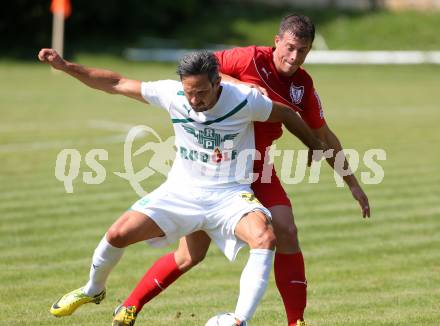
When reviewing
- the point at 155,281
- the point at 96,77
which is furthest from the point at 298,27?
the point at 155,281

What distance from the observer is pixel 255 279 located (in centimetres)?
602

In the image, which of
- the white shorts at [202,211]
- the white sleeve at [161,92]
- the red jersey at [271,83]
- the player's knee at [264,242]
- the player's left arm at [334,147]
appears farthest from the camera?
the player's left arm at [334,147]

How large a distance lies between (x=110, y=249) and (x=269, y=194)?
3.92 ft

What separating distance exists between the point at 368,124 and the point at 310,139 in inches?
606

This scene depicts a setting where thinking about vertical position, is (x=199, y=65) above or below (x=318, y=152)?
above

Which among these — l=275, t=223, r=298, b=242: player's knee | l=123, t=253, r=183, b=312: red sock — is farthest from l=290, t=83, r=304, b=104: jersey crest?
l=123, t=253, r=183, b=312: red sock

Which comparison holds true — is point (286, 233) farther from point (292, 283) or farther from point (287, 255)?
point (292, 283)

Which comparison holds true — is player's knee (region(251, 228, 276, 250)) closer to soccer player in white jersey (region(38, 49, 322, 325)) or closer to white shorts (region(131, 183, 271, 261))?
soccer player in white jersey (region(38, 49, 322, 325))

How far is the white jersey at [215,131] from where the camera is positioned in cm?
634

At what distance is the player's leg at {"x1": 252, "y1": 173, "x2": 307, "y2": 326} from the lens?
665cm

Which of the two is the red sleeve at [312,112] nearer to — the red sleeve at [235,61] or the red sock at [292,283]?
the red sleeve at [235,61]

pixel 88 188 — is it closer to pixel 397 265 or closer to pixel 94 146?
pixel 94 146

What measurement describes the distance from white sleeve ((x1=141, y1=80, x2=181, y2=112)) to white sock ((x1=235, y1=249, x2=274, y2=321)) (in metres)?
1.22
